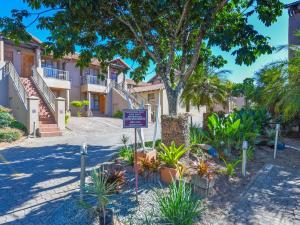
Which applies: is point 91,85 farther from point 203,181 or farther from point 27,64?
point 203,181

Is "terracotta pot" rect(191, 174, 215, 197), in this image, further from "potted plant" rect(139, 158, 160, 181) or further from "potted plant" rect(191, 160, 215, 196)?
"potted plant" rect(139, 158, 160, 181)

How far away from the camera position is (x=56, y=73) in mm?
22656

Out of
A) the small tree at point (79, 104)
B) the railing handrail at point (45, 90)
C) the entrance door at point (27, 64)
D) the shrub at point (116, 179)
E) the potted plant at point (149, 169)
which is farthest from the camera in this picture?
the small tree at point (79, 104)

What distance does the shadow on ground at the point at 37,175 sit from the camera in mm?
4379

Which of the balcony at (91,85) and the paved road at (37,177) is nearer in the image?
the paved road at (37,177)

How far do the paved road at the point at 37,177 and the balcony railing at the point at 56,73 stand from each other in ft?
38.4

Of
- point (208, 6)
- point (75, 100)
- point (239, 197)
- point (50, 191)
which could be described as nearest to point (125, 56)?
point (208, 6)

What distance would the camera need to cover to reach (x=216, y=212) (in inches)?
170

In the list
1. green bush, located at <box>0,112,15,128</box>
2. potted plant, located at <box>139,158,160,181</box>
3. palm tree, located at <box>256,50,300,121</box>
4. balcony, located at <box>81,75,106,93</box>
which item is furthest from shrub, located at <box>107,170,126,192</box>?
balcony, located at <box>81,75,106,93</box>

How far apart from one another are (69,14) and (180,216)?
19.7ft

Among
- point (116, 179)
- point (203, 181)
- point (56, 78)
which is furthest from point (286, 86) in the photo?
point (56, 78)

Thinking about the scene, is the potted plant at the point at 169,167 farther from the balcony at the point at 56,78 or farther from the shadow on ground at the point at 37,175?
the balcony at the point at 56,78

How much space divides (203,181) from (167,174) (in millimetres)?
875

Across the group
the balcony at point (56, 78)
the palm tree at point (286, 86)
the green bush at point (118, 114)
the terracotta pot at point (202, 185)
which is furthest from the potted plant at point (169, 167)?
the green bush at point (118, 114)
